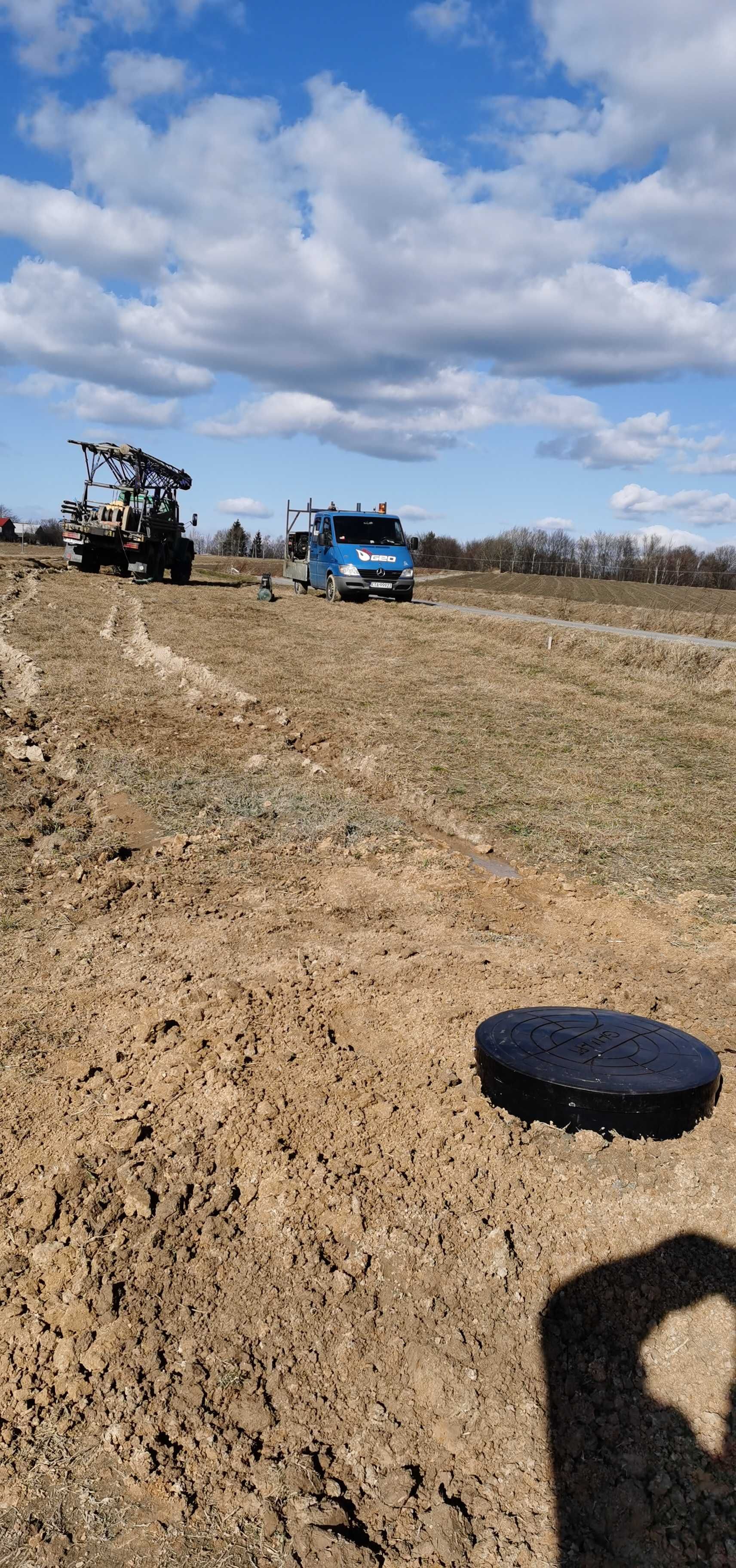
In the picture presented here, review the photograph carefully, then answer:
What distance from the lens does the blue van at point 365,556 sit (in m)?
21.9

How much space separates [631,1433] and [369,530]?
21.7 meters

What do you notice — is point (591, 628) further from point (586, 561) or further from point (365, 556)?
point (586, 561)

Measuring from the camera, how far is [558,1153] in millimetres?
2883

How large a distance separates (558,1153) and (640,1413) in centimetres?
77

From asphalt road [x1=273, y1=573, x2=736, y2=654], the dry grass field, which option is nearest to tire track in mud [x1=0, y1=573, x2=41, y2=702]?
asphalt road [x1=273, y1=573, x2=736, y2=654]

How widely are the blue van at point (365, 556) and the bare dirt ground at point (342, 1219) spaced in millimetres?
16679

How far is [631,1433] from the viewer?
2158mm

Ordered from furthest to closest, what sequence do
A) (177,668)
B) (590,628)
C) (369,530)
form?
1. (369,530)
2. (590,628)
3. (177,668)

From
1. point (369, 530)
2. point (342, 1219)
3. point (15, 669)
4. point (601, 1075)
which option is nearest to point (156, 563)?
point (369, 530)

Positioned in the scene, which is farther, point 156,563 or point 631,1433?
point 156,563

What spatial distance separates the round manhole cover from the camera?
9.36ft

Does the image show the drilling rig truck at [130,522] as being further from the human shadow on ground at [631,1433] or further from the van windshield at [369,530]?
the human shadow on ground at [631,1433]

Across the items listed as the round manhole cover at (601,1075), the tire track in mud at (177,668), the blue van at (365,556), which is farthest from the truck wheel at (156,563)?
the round manhole cover at (601,1075)

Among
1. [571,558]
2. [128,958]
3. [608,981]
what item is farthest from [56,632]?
[571,558]
